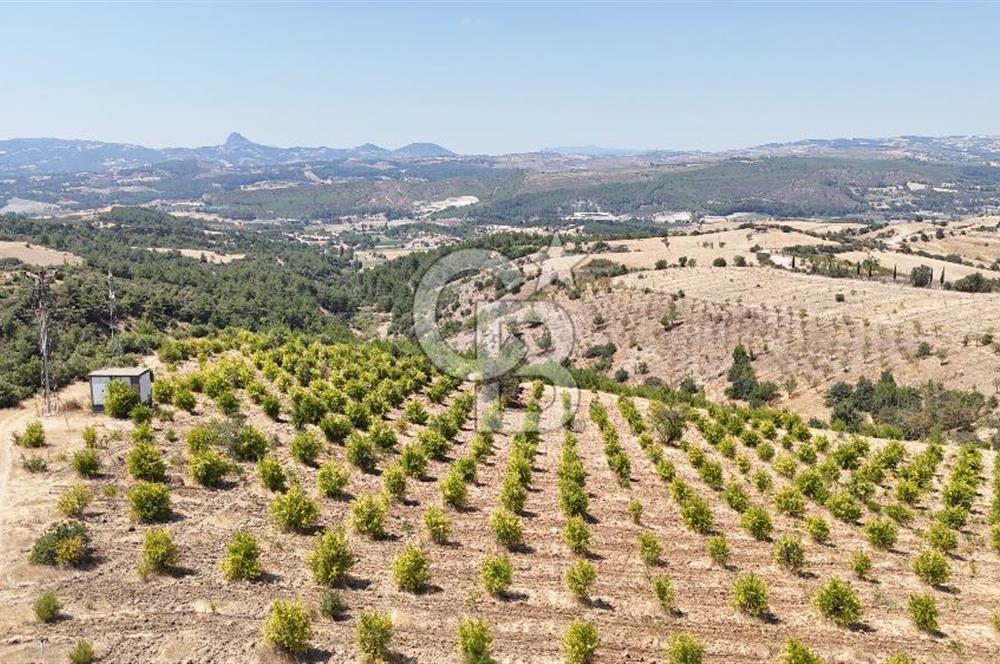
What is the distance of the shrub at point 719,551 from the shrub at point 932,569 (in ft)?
17.6

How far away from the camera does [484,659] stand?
14188mm

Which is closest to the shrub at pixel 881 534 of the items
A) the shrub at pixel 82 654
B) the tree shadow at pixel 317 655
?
the tree shadow at pixel 317 655

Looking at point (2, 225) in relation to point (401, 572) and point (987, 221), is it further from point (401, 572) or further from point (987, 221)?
point (987, 221)

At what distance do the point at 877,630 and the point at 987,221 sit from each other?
730 feet

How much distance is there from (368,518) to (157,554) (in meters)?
6.02

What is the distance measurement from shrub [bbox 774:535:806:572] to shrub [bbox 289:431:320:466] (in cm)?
1691

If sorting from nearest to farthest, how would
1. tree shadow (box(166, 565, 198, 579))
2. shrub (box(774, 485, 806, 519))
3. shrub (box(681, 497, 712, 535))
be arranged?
tree shadow (box(166, 565, 198, 579))
shrub (box(681, 497, 712, 535))
shrub (box(774, 485, 806, 519))

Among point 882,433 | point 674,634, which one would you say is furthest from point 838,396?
point 674,634

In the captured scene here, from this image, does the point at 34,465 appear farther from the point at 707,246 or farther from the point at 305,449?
the point at 707,246

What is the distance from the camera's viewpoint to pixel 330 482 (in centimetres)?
2350

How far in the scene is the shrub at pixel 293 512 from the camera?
20453 mm

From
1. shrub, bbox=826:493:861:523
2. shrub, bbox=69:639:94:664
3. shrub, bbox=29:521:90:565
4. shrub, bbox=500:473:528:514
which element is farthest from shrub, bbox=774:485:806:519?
shrub, bbox=29:521:90:565

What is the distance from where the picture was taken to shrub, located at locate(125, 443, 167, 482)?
867 inches

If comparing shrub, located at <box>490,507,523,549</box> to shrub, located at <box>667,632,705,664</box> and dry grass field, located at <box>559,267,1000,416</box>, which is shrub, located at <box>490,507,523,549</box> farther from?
dry grass field, located at <box>559,267,1000,416</box>
